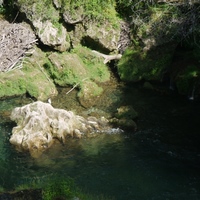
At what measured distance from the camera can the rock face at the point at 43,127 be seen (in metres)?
16.9

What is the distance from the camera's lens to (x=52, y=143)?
17312mm

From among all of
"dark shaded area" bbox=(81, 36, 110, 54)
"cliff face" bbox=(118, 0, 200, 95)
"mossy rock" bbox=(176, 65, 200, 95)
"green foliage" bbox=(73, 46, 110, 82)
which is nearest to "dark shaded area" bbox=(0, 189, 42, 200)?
"mossy rock" bbox=(176, 65, 200, 95)

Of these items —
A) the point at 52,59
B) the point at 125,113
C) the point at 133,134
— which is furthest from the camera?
the point at 52,59

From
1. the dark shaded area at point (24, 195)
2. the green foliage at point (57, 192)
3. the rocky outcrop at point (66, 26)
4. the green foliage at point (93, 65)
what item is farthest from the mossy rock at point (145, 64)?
the dark shaded area at point (24, 195)

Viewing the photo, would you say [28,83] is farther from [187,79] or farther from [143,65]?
[187,79]

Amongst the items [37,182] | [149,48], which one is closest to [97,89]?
[149,48]

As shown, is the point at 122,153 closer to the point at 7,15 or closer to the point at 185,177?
the point at 185,177

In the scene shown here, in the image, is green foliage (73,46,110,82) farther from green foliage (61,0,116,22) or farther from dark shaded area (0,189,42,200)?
dark shaded area (0,189,42,200)

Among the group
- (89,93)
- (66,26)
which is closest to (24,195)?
(89,93)

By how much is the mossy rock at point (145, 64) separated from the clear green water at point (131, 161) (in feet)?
13.8

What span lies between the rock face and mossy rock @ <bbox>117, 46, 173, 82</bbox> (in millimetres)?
6585

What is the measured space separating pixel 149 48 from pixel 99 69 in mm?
3743

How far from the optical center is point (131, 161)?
15844 mm

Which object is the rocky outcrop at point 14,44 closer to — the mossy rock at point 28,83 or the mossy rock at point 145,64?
the mossy rock at point 28,83
